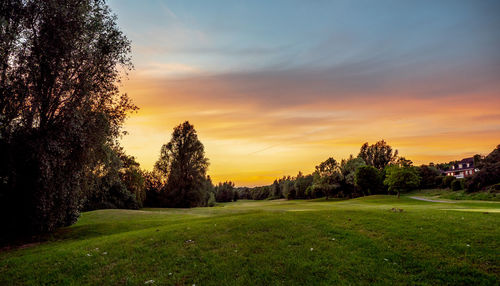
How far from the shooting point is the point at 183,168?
199 feet

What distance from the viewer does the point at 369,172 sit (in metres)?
73.4

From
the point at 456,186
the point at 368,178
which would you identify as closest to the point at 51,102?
the point at 456,186

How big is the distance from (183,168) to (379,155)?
86.2m

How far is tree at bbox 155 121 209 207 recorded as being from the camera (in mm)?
60219

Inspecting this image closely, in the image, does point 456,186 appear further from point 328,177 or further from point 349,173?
point 328,177

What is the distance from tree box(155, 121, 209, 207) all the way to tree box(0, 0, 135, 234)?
40.8 meters

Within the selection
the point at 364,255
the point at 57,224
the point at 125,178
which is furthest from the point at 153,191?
the point at 364,255

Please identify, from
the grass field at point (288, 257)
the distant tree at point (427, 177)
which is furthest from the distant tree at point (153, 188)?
the distant tree at point (427, 177)

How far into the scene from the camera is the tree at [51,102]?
15430mm

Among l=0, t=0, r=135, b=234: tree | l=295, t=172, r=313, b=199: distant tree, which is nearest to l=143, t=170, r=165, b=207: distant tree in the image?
l=0, t=0, r=135, b=234: tree

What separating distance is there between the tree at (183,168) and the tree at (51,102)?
40.8 meters

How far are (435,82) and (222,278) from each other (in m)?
28.3

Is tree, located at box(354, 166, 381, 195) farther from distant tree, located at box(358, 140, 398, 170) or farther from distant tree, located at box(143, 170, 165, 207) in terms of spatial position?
distant tree, located at box(143, 170, 165, 207)

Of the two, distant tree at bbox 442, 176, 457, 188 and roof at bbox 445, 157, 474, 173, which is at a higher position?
roof at bbox 445, 157, 474, 173
